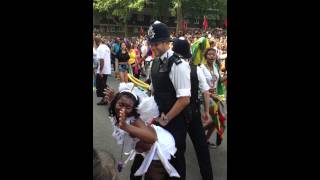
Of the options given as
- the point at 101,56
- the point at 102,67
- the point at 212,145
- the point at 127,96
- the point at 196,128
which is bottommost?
the point at 212,145

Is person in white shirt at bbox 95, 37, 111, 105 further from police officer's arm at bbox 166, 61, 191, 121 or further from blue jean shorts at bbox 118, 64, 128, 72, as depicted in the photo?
police officer's arm at bbox 166, 61, 191, 121

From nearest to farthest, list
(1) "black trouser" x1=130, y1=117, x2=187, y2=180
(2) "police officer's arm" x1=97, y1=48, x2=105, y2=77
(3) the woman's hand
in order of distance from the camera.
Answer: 1. (3) the woman's hand
2. (1) "black trouser" x1=130, y1=117, x2=187, y2=180
3. (2) "police officer's arm" x1=97, y1=48, x2=105, y2=77

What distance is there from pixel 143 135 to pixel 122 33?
48064 millimetres

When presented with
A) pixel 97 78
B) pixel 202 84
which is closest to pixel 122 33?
pixel 97 78

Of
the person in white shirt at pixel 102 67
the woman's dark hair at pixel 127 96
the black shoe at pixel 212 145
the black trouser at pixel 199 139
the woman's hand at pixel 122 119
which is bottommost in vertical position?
the black shoe at pixel 212 145

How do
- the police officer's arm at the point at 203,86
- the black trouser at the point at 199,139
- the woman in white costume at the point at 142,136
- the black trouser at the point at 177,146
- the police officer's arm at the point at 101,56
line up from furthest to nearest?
the police officer's arm at the point at 101,56 → the police officer's arm at the point at 203,86 → the black trouser at the point at 199,139 → the black trouser at the point at 177,146 → the woman in white costume at the point at 142,136

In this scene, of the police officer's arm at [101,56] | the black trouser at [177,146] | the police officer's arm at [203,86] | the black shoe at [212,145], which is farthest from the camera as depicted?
the police officer's arm at [101,56]

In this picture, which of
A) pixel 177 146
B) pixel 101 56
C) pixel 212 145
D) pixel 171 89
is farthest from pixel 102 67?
pixel 177 146

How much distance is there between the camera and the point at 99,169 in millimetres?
1783

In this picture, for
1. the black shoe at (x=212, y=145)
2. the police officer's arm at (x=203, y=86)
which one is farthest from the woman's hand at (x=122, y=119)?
the black shoe at (x=212, y=145)

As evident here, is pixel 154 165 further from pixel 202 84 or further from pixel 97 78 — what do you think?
pixel 97 78

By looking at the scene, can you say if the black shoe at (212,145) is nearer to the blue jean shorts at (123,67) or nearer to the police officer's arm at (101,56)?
the police officer's arm at (101,56)

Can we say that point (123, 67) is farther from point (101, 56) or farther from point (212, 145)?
point (212, 145)

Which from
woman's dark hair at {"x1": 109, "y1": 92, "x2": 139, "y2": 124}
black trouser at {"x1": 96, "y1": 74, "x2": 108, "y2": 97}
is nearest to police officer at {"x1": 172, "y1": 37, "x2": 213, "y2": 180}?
woman's dark hair at {"x1": 109, "y1": 92, "x2": 139, "y2": 124}
